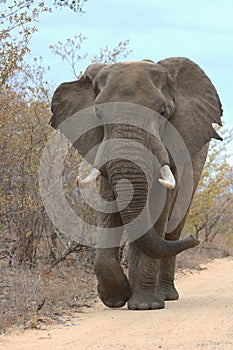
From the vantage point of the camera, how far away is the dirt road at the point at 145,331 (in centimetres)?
582

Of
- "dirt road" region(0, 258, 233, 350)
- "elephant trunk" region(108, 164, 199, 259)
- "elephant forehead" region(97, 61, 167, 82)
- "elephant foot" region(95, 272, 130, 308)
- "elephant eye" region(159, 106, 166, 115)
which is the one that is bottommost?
"dirt road" region(0, 258, 233, 350)

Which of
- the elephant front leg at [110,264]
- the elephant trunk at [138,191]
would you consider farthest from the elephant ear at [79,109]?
the elephant trunk at [138,191]

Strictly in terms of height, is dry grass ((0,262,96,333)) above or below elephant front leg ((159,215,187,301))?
below

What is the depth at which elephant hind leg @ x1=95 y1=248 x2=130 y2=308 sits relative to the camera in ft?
26.0

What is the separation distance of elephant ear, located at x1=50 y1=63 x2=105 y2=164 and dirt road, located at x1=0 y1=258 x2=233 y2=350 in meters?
1.71

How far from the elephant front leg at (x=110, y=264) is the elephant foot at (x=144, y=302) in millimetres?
152

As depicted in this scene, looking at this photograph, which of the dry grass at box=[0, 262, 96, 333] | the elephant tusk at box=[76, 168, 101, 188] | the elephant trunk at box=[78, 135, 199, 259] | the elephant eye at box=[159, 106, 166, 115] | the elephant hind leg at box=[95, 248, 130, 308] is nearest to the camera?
the dry grass at box=[0, 262, 96, 333]

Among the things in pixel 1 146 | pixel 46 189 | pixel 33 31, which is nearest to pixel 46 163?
pixel 46 189

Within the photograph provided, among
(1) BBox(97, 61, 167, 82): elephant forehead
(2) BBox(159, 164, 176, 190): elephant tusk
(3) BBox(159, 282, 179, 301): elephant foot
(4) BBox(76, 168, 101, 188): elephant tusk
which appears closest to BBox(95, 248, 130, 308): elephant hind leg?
(4) BBox(76, 168, 101, 188): elephant tusk

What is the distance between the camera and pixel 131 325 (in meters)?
6.73

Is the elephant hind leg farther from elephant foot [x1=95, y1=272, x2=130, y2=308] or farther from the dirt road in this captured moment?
the dirt road

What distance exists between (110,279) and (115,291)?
0.20 metres

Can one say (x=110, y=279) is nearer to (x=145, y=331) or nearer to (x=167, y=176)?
(x=167, y=176)

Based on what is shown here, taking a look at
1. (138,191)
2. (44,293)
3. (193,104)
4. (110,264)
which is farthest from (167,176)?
(44,293)
